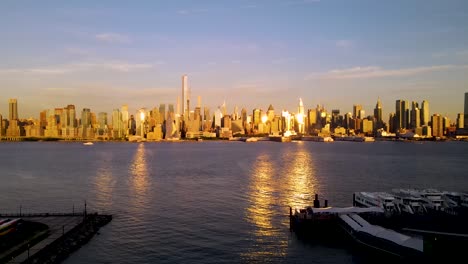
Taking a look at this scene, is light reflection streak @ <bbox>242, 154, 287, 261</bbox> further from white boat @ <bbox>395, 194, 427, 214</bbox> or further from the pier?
the pier

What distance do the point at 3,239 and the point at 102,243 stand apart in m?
4.08

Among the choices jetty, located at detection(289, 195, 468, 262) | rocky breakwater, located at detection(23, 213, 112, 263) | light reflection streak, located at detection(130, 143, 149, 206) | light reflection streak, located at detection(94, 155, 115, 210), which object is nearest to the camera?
jetty, located at detection(289, 195, 468, 262)

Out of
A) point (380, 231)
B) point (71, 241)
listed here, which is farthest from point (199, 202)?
point (380, 231)

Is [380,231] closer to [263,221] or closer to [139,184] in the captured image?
[263,221]

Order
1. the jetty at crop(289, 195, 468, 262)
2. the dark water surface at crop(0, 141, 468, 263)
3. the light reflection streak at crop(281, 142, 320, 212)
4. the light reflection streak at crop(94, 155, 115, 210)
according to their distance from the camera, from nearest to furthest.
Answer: the jetty at crop(289, 195, 468, 262) < the dark water surface at crop(0, 141, 468, 263) < the light reflection streak at crop(94, 155, 115, 210) < the light reflection streak at crop(281, 142, 320, 212)

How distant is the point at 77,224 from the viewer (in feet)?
76.1

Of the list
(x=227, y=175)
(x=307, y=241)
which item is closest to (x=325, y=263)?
(x=307, y=241)

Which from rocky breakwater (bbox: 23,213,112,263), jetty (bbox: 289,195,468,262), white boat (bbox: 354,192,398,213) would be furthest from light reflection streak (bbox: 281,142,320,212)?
rocky breakwater (bbox: 23,213,112,263)

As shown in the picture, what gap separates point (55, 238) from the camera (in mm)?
20219

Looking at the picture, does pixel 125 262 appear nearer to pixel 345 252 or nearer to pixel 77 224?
pixel 77 224

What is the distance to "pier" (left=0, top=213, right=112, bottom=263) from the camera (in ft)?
57.6

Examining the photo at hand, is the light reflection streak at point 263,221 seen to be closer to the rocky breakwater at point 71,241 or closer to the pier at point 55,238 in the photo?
the rocky breakwater at point 71,241

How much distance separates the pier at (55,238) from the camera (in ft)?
57.6

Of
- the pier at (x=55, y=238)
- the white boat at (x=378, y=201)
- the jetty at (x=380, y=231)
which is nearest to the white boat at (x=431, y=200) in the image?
the white boat at (x=378, y=201)
